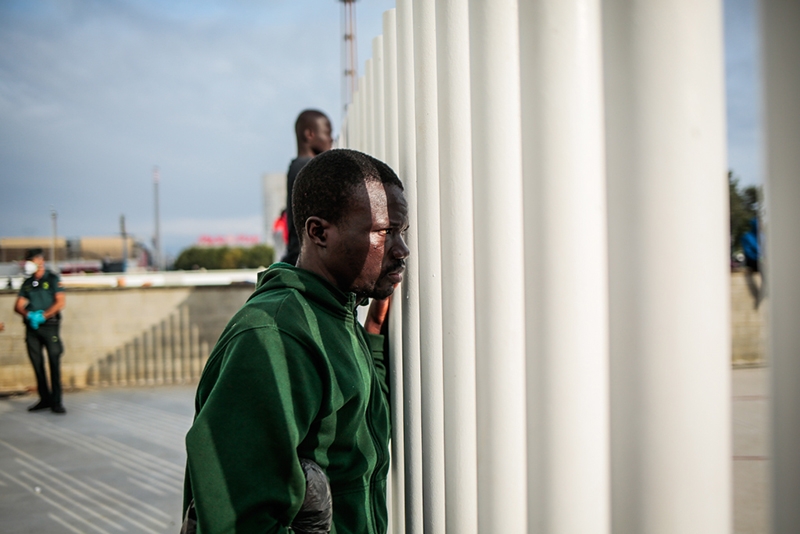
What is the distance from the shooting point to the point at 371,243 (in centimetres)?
146

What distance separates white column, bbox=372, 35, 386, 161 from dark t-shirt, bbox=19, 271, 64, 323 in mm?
6740

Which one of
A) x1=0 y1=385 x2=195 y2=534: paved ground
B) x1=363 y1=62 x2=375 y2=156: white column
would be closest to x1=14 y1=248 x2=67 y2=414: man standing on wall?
x1=0 y1=385 x2=195 y2=534: paved ground

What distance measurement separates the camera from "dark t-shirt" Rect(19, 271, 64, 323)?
711 cm

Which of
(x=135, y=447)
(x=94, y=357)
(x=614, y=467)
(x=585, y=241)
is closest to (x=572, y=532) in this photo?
(x=614, y=467)

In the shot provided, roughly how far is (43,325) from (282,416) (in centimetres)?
753

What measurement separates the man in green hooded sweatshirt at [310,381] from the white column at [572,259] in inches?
23.8

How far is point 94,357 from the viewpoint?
866cm

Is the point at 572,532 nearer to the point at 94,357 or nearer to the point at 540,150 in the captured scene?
the point at 540,150

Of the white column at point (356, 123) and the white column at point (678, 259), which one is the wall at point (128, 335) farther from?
the white column at point (678, 259)

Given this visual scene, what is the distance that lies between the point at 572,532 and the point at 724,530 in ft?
0.70

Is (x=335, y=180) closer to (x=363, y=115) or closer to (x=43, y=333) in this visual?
(x=363, y=115)

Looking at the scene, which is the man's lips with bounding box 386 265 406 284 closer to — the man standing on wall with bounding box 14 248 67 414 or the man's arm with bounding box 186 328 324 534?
the man's arm with bounding box 186 328 324 534

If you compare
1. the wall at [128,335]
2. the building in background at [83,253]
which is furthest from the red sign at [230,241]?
the wall at [128,335]

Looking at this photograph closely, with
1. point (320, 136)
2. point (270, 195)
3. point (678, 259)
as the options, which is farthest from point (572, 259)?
point (270, 195)
